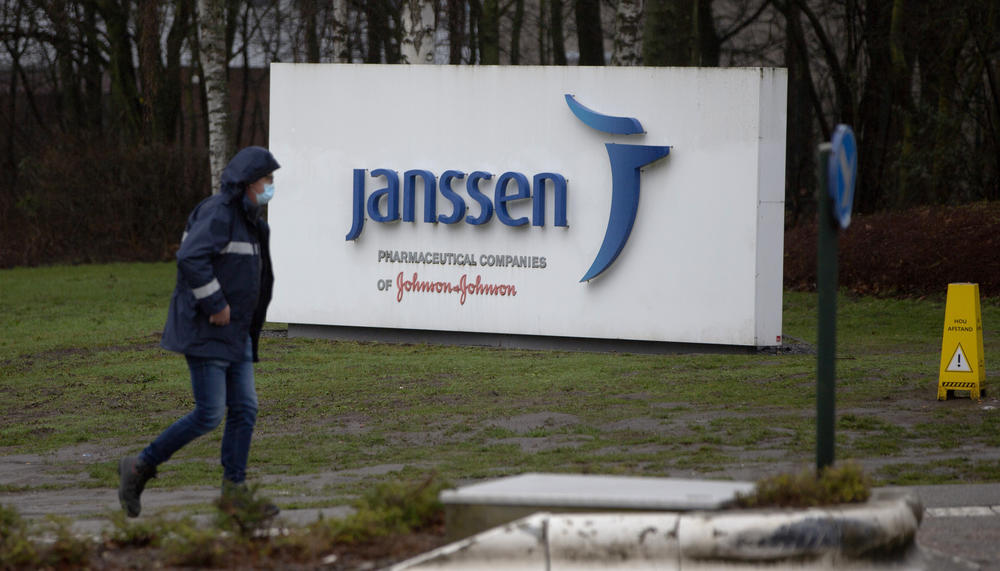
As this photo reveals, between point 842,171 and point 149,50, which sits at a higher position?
point 149,50

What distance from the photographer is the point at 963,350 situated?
10.8 m

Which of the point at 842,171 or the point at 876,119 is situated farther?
the point at 876,119

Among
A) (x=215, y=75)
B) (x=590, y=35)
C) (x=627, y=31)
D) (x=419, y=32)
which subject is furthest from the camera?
(x=590, y=35)

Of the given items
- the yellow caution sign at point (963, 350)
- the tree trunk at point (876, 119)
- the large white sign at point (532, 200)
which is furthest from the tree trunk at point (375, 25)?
the yellow caution sign at point (963, 350)

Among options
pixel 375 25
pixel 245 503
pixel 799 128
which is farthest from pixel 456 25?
pixel 245 503

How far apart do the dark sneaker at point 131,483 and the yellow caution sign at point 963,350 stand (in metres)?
6.55

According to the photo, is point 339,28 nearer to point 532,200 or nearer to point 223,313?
point 532,200

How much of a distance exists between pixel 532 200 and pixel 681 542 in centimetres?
1103

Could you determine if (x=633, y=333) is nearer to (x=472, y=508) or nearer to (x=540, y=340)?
(x=540, y=340)

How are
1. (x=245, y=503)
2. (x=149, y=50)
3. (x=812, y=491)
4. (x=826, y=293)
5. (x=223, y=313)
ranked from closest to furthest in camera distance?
(x=812, y=491)
(x=826, y=293)
(x=245, y=503)
(x=223, y=313)
(x=149, y=50)

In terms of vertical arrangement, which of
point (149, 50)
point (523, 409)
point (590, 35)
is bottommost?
point (523, 409)

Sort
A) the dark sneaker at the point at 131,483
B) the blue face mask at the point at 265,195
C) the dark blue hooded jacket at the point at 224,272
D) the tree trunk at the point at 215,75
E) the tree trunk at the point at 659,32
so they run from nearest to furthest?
the dark blue hooded jacket at the point at 224,272 < the dark sneaker at the point at 131,483 < the blue face mask at the point at 265,195 < the tree trunk at the point at 659,32 < the tree trunk at the point at 215,75

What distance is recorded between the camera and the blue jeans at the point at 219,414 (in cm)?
690

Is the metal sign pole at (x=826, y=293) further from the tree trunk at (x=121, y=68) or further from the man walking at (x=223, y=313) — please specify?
the tree trunk at (x=121, y=68)
